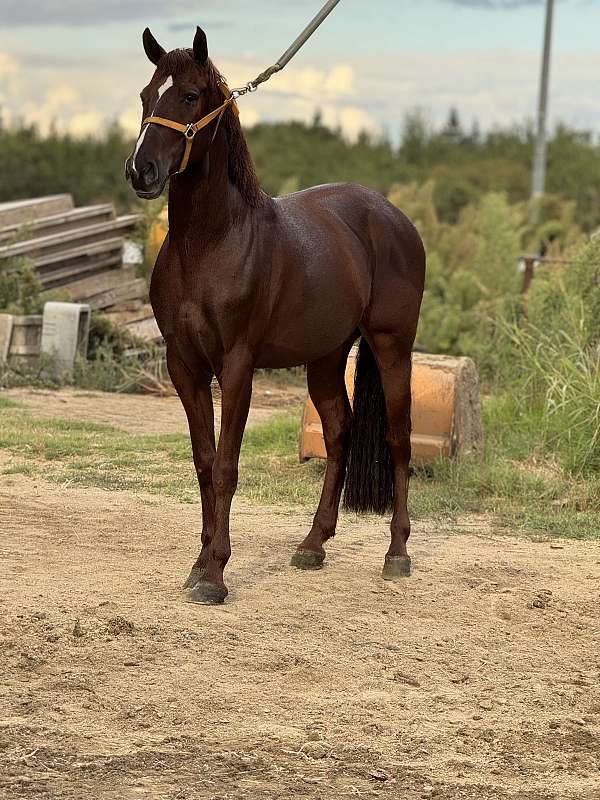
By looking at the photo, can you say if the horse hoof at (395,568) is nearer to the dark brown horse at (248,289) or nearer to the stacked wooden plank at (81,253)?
the dark brown horse at (248,289)

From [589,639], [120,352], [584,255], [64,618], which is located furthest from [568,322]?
[64,618]

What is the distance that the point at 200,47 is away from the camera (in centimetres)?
511

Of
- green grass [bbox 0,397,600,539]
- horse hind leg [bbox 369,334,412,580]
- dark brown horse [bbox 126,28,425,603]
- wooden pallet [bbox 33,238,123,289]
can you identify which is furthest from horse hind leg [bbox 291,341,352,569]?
wooden pallet [bbox 33,238,123,289]

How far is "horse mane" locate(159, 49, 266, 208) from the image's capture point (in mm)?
5172

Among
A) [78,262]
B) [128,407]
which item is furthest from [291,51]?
[78,262]

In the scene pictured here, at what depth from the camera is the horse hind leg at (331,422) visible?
20.8ft

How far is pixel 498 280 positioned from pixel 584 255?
436 cm

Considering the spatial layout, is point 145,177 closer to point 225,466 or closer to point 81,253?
point 225,466

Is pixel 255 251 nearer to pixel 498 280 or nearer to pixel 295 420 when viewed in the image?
pixel 295 420

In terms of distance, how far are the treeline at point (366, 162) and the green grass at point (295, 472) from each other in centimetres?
2275

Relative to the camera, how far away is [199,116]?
5215 millimetres

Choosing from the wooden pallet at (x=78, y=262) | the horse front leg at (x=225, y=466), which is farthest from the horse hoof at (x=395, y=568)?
the wooden pallet at (x=78, y=262)

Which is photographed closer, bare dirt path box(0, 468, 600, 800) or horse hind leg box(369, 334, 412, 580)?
bare dirt path box(0, 468, 600, 800)

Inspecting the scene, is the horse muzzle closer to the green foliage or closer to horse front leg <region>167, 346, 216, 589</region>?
horse front leg <region>167, 346, 216, 589</region>
